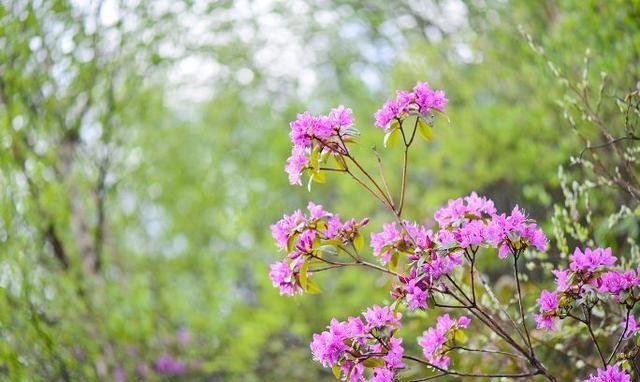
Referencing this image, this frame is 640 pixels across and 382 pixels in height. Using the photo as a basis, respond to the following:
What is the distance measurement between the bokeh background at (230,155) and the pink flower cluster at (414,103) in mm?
731

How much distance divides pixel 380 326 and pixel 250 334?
9.59 feet

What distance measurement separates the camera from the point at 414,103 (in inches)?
75.6

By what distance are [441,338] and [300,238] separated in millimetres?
521

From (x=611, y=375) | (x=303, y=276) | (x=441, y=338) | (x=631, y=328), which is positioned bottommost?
(x=611, y=375)

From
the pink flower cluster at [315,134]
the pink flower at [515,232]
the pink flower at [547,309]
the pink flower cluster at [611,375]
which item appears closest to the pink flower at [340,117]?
the pink flower cluster at [315,134]

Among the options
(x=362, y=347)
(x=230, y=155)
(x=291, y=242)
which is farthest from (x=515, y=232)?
(x=230, y=155)

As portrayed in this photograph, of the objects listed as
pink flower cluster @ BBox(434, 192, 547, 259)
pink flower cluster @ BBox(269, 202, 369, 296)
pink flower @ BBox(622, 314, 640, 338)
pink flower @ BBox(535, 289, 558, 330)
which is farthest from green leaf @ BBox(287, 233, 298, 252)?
pink flower @ BBox(622, 314, 640, 338)

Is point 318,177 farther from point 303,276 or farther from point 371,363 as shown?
point 371,363

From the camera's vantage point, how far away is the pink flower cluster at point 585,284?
70.4 inches

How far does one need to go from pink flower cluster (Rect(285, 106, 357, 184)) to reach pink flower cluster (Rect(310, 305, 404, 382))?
1.52ft

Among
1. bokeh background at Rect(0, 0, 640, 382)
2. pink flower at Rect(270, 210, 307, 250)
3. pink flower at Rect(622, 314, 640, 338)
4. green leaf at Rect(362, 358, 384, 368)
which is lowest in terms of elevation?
pink flower at Rect(622, 314, 640, 338)

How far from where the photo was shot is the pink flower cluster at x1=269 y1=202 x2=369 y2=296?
1.94m

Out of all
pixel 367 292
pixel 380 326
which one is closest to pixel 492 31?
pixel 367 292

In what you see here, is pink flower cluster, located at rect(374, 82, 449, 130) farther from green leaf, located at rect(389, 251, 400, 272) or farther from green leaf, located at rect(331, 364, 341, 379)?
green leaf, located at rect(331, 364, 341, 379)
